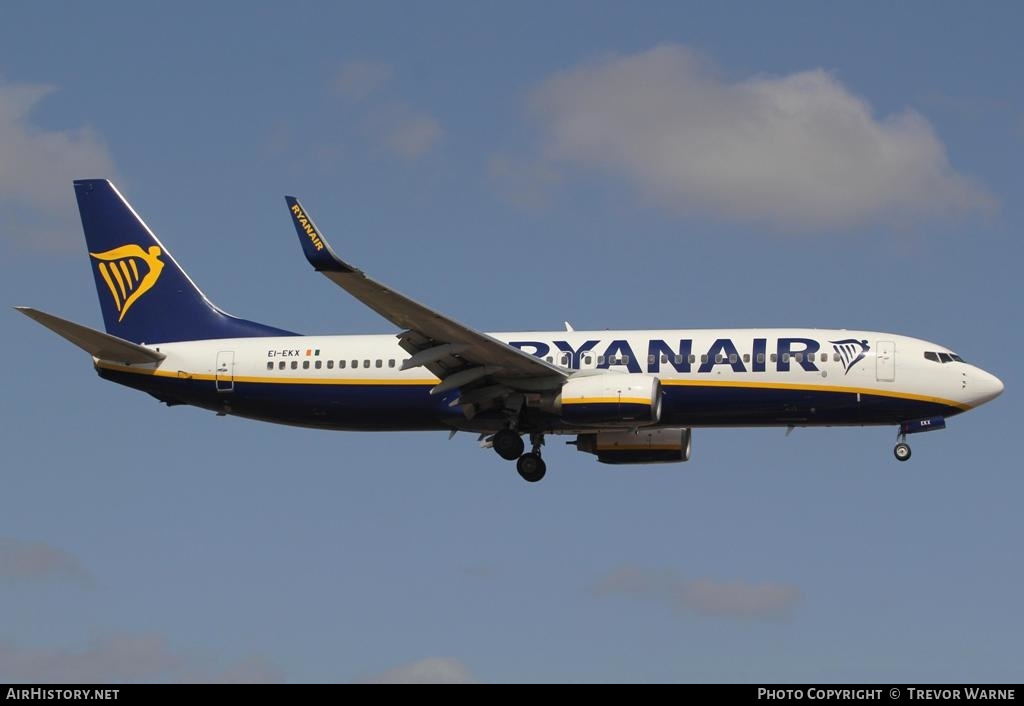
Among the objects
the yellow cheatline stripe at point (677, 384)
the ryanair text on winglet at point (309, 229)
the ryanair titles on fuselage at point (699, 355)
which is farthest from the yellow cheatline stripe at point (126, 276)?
the ryanair text on winglet at point (309, 229)

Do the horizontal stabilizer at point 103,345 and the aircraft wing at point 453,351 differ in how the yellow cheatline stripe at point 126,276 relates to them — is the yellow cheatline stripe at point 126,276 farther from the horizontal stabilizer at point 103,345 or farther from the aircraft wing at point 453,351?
the aircraft wing at point 453,351

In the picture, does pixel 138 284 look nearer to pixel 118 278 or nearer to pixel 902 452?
pixel 118 278

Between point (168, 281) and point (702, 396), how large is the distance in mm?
19066

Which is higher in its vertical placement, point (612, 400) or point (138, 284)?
point (138, 284)

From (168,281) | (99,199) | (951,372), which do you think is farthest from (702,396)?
(99,199)

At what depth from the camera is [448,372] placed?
165 ft

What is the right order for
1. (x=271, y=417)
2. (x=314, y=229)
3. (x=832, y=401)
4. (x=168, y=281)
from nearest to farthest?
(x=314, y=229) → (x=832, y=401) → (x=271, y=417) → (x=168, y=281)

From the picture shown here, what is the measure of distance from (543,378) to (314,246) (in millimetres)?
9626

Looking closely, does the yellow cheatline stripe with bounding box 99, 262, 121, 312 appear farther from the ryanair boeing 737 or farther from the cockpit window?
the cockpit window

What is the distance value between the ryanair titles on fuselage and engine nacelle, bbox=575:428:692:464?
10.6ft

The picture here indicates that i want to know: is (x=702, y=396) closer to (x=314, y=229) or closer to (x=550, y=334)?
(x=550, y=334)

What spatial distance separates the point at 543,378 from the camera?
5003 cm

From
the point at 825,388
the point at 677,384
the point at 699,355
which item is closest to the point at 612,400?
the point at 677,384

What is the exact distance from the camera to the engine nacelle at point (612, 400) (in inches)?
1885
